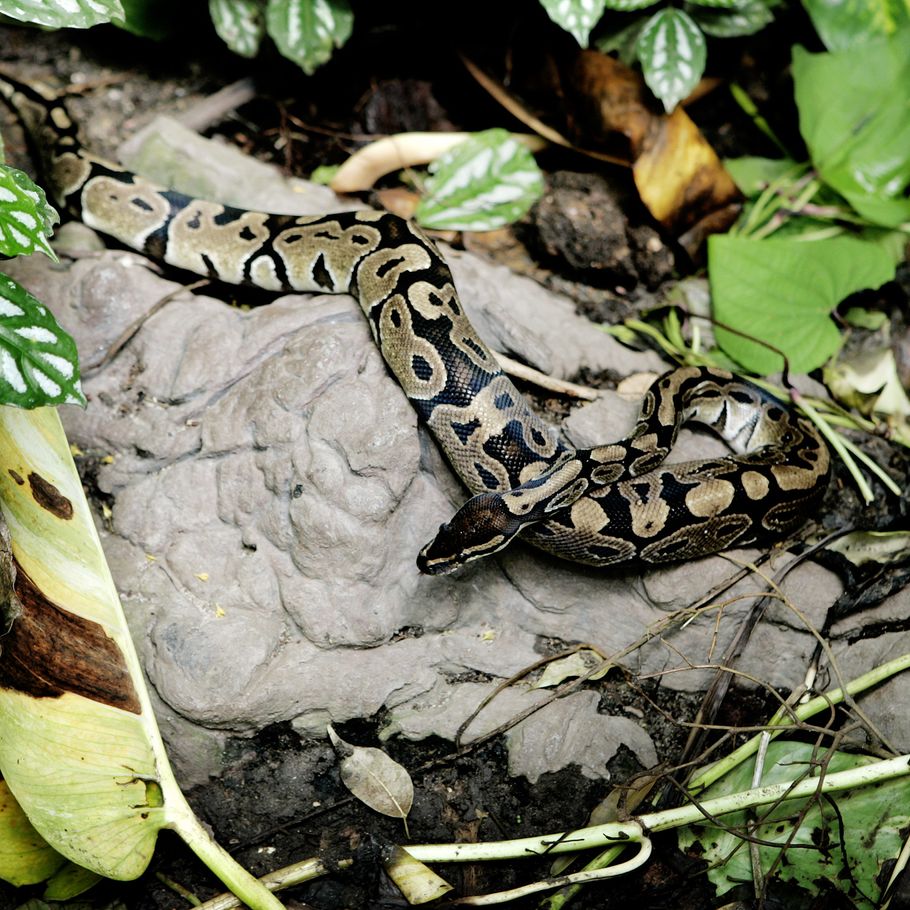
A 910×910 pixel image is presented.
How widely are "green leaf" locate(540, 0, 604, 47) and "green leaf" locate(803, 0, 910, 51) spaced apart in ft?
4.91

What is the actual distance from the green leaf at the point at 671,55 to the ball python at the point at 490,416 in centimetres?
142

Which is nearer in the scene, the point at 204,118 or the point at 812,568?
the point at 812,568

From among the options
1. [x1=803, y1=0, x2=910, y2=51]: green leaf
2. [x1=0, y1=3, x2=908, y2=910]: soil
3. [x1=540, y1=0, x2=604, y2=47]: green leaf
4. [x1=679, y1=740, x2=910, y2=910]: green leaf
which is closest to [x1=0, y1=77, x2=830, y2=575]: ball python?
[x1=0, y1=3, x2=908, y2=910]: soil

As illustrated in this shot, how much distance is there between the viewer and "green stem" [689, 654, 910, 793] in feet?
10.8

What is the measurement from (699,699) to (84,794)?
2302 mm

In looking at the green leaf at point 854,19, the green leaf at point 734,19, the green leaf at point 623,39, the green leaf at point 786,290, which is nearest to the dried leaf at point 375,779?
the green leaf at point 786,290

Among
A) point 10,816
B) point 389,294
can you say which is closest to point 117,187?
point 389,294

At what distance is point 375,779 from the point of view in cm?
324

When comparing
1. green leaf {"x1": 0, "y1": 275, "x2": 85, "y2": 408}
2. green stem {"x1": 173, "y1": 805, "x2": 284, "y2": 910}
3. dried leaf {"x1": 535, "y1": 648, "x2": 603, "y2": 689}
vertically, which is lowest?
dried leaf {"x1": 535, "y1": 648, "x2": 603, "y2": 689}

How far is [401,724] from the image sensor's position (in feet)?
11.0

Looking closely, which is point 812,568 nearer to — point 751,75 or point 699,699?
Result: point 699,699

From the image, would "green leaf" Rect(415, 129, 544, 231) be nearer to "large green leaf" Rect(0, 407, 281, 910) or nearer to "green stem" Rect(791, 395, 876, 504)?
"green stem" Rect(791, 395, 876, 504)

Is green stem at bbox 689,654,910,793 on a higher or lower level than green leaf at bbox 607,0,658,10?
lower

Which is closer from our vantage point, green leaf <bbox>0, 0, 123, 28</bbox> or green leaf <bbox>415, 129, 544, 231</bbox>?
green leaf <bbox>0, 0, 123, 28</bbox>
